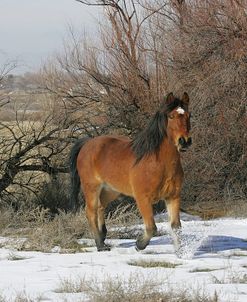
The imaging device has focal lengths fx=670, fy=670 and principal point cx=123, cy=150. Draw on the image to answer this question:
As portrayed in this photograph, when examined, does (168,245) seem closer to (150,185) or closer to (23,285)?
(150,185)

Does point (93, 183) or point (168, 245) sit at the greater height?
point (93, 183)

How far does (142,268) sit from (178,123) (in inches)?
75.9

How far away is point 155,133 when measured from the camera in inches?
343

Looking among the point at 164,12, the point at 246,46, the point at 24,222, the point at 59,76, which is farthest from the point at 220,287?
the point at 59,76

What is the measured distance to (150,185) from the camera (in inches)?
337

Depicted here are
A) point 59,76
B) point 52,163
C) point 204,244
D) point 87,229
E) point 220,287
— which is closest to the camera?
point 220,287

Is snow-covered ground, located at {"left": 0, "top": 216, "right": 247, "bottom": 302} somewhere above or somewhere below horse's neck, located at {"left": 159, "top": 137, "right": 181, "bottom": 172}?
below

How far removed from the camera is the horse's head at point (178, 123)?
8289 mm

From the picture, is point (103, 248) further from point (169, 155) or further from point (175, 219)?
point (169, 155)

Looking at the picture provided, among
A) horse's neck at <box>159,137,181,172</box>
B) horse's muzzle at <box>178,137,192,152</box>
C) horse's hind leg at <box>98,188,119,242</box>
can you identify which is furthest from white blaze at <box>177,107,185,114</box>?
horse's hind leg at <box>98,188,119,242</box>

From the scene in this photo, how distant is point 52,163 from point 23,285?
32.9 ft

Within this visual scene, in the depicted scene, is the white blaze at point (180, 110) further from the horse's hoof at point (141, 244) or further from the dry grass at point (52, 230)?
the dry grass at point (52, 230)

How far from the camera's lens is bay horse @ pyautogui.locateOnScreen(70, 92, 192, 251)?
8477 millimetres

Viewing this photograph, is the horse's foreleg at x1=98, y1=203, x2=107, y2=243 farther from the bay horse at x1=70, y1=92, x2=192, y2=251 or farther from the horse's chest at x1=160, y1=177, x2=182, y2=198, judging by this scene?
the horse's chest at x1=160, y1=177, x2=182, y2=198
